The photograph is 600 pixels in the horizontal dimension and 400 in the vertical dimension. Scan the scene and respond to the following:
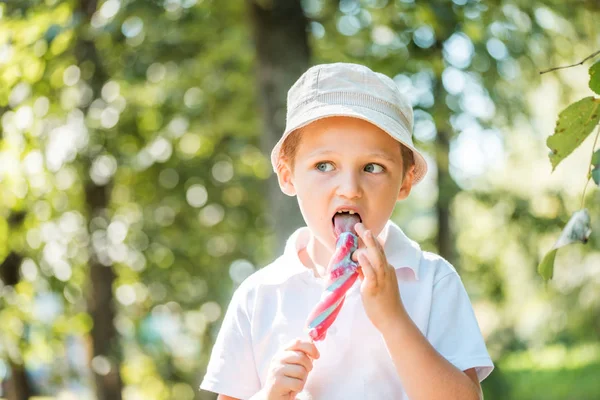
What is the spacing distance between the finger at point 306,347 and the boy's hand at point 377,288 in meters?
0.16

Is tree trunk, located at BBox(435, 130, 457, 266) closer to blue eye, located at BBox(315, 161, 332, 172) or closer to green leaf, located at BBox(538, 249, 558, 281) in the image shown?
blue eye, located at BBox(315, 161, 332, 172)

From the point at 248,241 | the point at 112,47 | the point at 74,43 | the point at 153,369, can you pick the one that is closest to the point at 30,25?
the point at 74,43

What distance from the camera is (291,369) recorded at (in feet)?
6.22

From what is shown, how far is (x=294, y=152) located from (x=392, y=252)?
363 millimetres

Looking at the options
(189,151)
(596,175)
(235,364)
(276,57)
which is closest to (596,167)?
(596,175)

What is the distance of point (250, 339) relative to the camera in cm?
214

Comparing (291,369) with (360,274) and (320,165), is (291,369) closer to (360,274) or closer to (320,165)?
(360,274)

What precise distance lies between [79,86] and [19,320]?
1.86 meters

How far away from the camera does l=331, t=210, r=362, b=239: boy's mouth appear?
78.0 inches

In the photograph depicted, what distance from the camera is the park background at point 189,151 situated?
5.26 m

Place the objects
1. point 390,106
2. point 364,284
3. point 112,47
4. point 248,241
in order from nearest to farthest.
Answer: point 364,284 → point 390,106 → point 112,47 → point 248,241

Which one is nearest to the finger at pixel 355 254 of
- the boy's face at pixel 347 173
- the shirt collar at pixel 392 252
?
the boy's face at pixel 347 173

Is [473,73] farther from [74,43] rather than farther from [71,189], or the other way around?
[71,189]

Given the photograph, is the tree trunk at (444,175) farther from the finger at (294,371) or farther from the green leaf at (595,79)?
the green leaf at (595,79)
